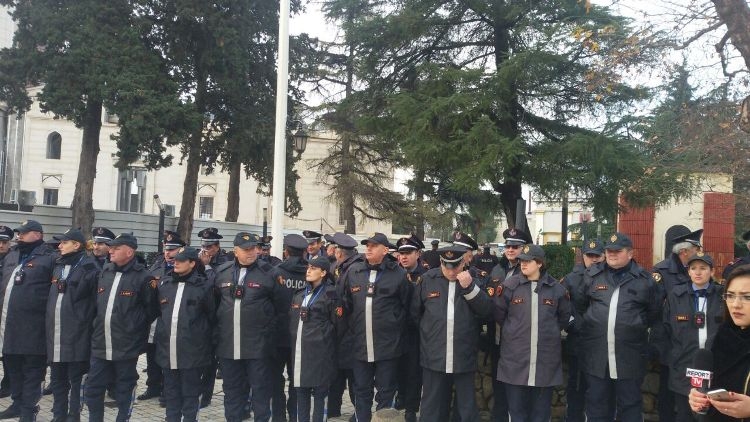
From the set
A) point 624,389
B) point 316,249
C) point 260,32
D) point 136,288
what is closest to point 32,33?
point 260,32

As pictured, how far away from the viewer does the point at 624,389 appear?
20.2ft

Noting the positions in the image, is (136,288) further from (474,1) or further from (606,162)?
(474,1)

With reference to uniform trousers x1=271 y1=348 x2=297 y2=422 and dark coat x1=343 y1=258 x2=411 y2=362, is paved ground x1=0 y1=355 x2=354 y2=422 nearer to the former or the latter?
uniform trousers x1=271 y1=348 x2=297 y2=422

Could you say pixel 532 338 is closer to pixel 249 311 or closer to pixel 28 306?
pixel 249 311

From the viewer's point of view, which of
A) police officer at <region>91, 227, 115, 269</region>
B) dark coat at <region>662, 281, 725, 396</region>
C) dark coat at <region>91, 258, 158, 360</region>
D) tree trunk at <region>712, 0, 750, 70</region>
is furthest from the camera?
tree trunk at <region>712, 0, 750, 70</region>

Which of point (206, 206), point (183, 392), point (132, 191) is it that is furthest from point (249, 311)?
point (206, 206)

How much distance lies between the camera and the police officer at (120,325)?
263 inches

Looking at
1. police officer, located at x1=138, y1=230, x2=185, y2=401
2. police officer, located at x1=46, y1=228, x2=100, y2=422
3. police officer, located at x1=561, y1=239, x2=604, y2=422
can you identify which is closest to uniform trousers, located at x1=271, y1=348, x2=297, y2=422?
police officer, located at x1=138, y1=230, x2=185, y2=401

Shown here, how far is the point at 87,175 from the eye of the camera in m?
22.2

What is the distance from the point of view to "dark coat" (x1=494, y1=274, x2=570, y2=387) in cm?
612

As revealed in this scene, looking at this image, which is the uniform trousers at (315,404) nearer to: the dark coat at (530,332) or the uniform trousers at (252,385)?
the uniform trousers at (252,385)

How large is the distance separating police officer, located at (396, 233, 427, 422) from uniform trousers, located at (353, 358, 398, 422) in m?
0.35

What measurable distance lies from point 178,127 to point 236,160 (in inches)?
157

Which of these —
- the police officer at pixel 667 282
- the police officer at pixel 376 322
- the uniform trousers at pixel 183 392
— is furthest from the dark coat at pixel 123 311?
the police officer at pixel 667 282
